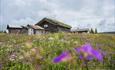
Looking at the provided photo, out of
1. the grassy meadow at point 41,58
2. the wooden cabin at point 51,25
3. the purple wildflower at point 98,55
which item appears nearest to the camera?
the purple wildflower at point 98,55

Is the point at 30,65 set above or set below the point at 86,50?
below

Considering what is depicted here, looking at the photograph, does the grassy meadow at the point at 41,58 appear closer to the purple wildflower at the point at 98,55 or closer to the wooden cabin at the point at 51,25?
the purple wildflower at the point at 98,55

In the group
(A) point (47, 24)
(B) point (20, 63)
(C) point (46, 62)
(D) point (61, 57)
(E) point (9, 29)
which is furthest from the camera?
(E) point (9, 29)

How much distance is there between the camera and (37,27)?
1836 inches

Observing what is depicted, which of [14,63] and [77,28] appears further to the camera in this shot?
[77,28]

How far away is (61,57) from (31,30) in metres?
46.3

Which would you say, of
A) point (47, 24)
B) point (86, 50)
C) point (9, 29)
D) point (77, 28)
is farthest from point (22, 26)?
point (86, 50)

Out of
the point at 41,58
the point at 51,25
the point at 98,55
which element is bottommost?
the point at 41,58

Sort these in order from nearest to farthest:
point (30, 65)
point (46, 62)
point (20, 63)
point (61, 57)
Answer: point (61, 57), point (30, 65), point (46, 62), point (20, 63)

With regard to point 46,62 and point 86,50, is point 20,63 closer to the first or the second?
point 46,62

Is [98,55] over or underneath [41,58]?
over

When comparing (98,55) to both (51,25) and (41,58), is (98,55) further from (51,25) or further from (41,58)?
(51,25)

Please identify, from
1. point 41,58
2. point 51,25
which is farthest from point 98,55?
point 51,25

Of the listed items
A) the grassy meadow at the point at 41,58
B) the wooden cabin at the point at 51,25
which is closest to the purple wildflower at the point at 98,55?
the grassy meadow at the point at 41,58
